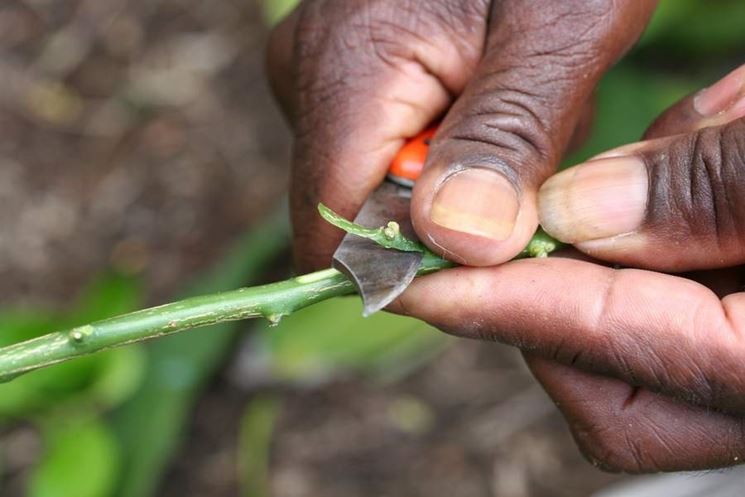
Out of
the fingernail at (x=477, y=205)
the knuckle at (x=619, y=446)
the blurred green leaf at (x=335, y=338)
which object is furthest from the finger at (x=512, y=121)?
the blurred green leaf at (x=335, y=338)

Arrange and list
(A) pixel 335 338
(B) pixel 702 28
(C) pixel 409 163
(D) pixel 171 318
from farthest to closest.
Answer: (B) pixel 702 28 < (A) pixel 335 338 < (C) pixel 409 163 < (D) pixel 171 318

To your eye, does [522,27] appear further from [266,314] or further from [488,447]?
[488,447]

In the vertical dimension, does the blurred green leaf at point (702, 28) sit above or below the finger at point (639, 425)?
below

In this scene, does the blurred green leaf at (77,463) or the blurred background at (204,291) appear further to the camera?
the blurred background at (204,291)

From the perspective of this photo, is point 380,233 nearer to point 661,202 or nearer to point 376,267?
point 376,267

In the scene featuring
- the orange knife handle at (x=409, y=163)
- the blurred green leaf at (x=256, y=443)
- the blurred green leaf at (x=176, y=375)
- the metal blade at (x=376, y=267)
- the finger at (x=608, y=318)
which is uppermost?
the metal blade at (x=376, y=267)

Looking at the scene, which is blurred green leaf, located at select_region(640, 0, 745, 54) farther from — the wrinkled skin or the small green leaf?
the small green leaf

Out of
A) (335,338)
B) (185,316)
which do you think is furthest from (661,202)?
(335,338)

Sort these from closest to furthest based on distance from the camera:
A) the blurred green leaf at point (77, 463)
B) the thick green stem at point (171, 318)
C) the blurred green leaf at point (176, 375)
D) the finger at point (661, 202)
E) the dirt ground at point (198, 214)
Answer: the thick green stem at point (171, 318) → the finger at point (661, 202) → the blurred green leaf at point (77, 463) → the blurred green leaf at point (176, 375) → the dirt ground at point (198, 214)

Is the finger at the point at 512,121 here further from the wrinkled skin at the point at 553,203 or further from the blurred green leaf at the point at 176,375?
the blurred green leaf at the point at 176,375
